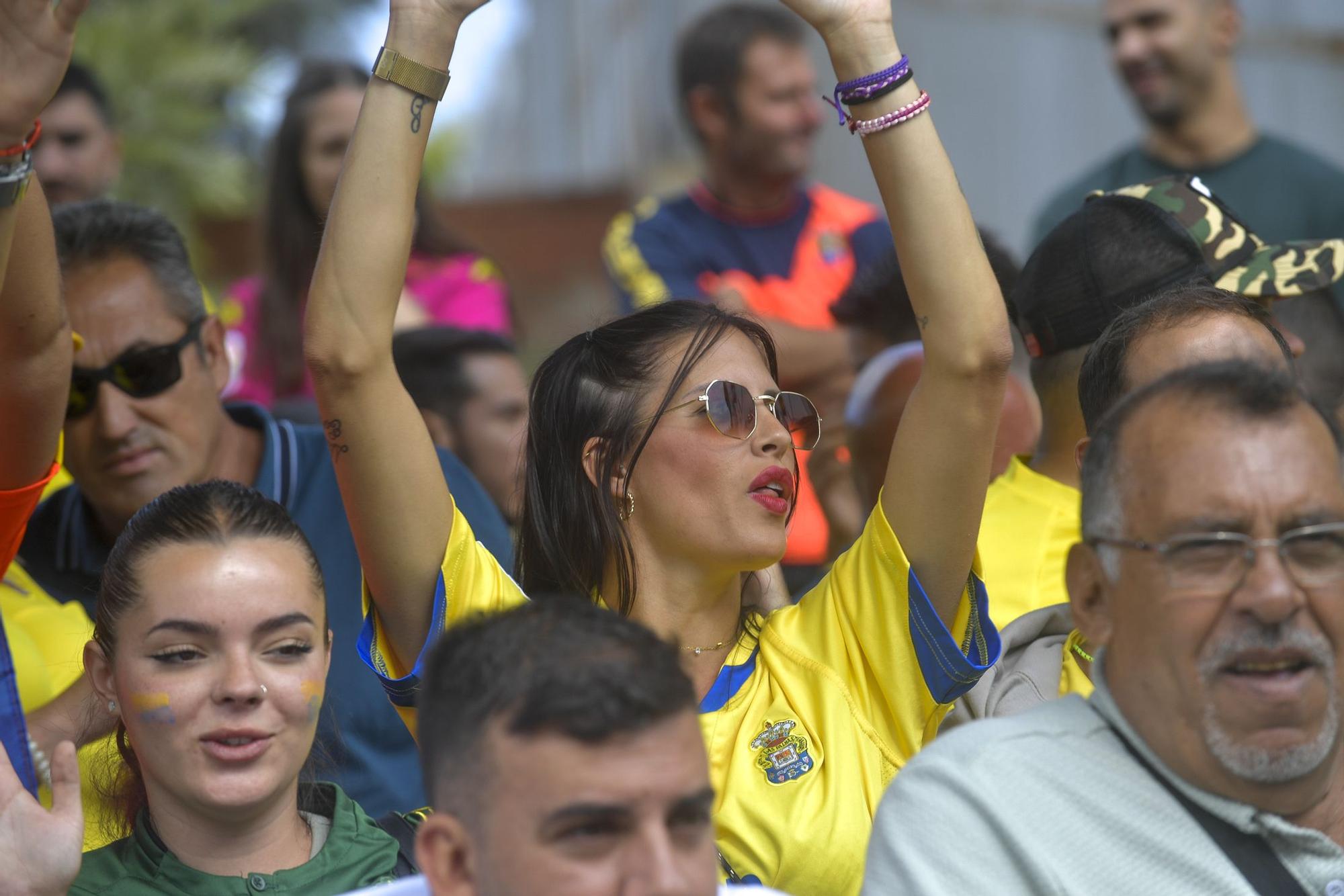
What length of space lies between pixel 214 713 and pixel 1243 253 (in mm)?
2329

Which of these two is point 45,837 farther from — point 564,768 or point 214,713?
point 564,768

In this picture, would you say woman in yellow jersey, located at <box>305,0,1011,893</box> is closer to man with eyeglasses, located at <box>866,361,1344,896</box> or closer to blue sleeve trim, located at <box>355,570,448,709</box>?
blue sleeve trim, located at <box>355,570,448,709</box>

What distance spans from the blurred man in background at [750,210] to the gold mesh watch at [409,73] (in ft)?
7.93

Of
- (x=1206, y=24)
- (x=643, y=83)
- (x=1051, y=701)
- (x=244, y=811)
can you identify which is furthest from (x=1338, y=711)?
(x=643, y=83)

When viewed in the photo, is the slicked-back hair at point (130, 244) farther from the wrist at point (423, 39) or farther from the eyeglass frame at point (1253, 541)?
the eyeglass frame at point (1253, 541)

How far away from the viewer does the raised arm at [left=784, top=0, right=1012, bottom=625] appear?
2.87m

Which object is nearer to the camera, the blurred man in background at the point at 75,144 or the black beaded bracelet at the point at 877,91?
the black beaded bracelet at the point at 877,91

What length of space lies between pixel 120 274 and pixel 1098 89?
5879mm

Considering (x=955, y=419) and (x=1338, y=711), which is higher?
(x=955, y=419)

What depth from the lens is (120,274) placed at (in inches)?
152

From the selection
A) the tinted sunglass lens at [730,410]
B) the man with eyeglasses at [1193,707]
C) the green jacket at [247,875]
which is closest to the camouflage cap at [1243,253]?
the tinted sunglass lens at [730,410]

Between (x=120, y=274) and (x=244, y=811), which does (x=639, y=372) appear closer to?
(x=244, y=811)

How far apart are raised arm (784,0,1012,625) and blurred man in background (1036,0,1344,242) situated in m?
2.68

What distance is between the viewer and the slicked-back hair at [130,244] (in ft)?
12.8
